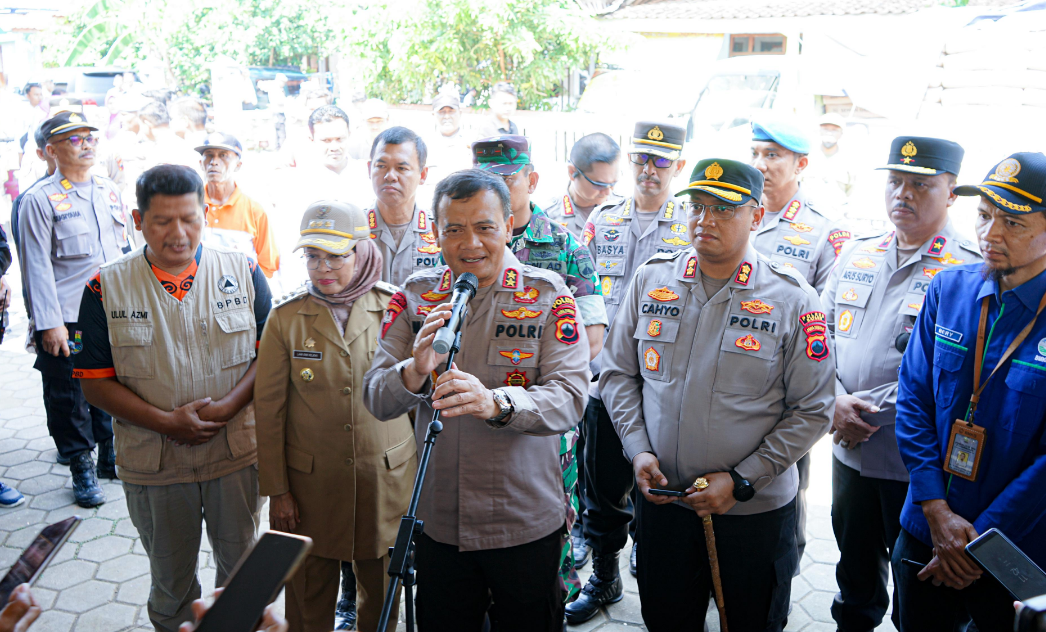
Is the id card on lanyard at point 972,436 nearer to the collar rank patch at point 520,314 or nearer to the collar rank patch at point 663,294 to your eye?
the collar rank patch at point 663,294

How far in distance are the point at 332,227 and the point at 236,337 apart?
0.64 meters

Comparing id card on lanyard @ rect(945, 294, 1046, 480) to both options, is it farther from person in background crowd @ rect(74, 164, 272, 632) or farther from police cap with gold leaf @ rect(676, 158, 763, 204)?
person in background crowd @ rect(74, 164, 272, 632)

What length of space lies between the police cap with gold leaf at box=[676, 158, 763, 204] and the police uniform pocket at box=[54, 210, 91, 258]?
3.91m

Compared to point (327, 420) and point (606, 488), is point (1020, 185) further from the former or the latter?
point (327, 420)

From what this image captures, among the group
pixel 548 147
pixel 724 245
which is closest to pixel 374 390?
pixel 724 245

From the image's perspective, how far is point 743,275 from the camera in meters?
2.68

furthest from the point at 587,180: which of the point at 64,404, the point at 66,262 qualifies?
the point at 64,404

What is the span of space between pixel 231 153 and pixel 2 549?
8.90 ft

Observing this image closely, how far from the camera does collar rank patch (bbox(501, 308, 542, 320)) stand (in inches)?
97.6

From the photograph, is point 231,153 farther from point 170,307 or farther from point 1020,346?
point 1020,346

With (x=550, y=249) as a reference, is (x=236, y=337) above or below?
below

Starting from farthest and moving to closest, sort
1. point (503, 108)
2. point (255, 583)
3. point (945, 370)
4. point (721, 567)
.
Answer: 1. point (503, 108)
2. point (721, 567)
3. point (945, 370)
4. point (255, 583)

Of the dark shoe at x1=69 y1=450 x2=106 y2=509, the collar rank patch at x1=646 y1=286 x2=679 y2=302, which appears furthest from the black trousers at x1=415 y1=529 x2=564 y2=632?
the dark shoe at x1=69 y1=450 x2=106 y2=509

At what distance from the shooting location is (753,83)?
12.4 meters
